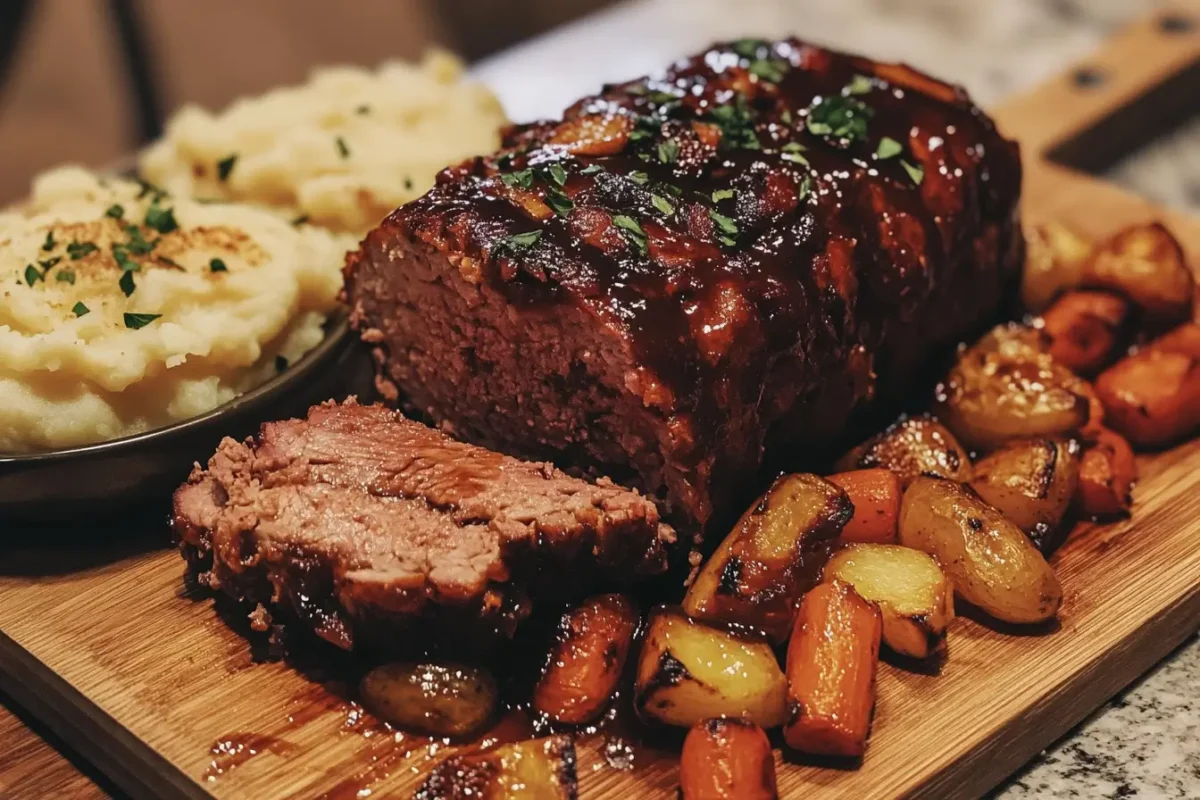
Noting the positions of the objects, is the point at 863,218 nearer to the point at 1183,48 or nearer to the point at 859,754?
the point at 859,754

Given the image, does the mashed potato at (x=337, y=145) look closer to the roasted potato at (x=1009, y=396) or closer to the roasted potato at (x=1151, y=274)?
the roasted potato at (x=1009, y=396)

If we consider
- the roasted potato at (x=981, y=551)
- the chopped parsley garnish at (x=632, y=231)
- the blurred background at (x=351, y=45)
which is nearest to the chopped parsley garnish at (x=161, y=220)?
the chopped parsley garnish at (x=632, y=231)

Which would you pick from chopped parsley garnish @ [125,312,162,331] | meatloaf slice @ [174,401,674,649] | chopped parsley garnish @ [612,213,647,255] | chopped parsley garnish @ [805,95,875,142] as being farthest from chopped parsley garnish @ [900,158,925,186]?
chopped parsley garnish @ [125,312,162,331]

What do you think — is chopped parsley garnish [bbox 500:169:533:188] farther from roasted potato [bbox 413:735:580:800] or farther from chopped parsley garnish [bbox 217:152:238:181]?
chopped parsley garnish [bbox 217:152:238:181]

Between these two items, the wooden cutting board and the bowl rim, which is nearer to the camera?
the wooden cutting board

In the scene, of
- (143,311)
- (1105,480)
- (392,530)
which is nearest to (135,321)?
(143,311)

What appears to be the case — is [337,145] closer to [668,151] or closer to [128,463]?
[668,151]

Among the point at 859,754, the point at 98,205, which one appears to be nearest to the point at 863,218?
the point at 859,754
